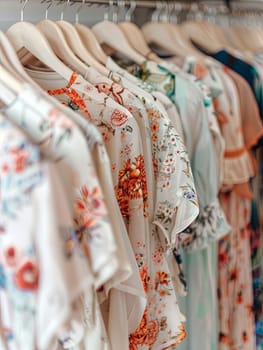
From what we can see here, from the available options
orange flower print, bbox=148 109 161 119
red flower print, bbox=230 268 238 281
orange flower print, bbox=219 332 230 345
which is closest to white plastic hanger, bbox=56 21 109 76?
orange flower print, bbox=148 109 161 119

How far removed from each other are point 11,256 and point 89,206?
0.33ft

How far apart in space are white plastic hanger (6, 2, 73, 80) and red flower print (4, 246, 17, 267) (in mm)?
336

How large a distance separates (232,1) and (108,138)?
98 cm

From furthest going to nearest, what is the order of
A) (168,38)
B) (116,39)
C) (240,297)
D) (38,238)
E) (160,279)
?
(240,297) → (168,38) → (116,39) → (160,279) → (38,238)

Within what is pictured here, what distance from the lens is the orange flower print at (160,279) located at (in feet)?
2.82

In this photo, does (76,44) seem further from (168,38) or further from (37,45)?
(168,38)

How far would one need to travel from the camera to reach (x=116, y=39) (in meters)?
1.00

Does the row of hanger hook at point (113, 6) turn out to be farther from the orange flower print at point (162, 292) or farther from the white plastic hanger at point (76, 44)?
the orange flower print at point (162, 292)

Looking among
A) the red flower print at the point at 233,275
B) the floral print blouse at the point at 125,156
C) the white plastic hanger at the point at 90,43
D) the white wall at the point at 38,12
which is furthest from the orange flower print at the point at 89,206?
the red flower print at the point at 233,275

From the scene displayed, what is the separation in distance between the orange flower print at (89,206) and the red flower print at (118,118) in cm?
19

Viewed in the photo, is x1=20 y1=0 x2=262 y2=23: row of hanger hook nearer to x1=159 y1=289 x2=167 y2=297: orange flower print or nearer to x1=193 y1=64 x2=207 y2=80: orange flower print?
x1=193 y1=64 x2=207 y2=80: orange flower print

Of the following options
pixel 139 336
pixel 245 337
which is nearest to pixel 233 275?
pixel 245 337

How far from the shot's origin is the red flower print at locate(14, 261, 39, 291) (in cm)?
52

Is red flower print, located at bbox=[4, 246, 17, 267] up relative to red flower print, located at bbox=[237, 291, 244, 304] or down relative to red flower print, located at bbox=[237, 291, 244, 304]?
up
